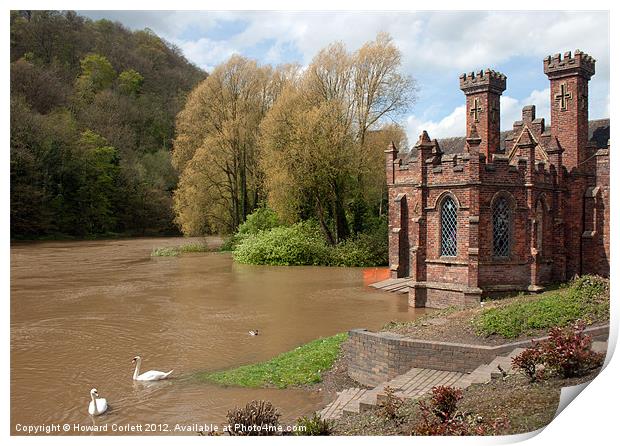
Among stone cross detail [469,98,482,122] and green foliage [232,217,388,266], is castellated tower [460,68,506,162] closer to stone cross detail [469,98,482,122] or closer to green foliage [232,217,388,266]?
stone cross detail [469,98,482,122]

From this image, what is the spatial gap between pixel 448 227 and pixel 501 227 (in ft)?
4.69

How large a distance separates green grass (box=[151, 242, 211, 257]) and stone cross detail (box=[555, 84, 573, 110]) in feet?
70.4

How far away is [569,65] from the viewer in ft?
51.1

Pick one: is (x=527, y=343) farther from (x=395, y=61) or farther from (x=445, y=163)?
(x=395, y=61)

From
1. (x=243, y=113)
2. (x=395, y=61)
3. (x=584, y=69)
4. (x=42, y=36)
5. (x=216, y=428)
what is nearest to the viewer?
(x=216, y=428)

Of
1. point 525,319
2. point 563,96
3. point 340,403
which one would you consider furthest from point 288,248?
point 340,403

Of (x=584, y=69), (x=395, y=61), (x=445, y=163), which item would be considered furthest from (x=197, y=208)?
(x=584, y=69)

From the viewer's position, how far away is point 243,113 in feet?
91.7

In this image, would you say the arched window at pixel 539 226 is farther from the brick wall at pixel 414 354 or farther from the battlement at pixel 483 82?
the brick wall at pixel 414 354

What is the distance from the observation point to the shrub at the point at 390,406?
6633 millimetres

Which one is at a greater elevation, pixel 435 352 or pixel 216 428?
pixel 435 352

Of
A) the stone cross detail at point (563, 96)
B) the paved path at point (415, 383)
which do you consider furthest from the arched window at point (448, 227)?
the paved path at point (415, 383)

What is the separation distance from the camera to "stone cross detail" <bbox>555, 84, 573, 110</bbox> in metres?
15.9

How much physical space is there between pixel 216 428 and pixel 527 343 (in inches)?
193
